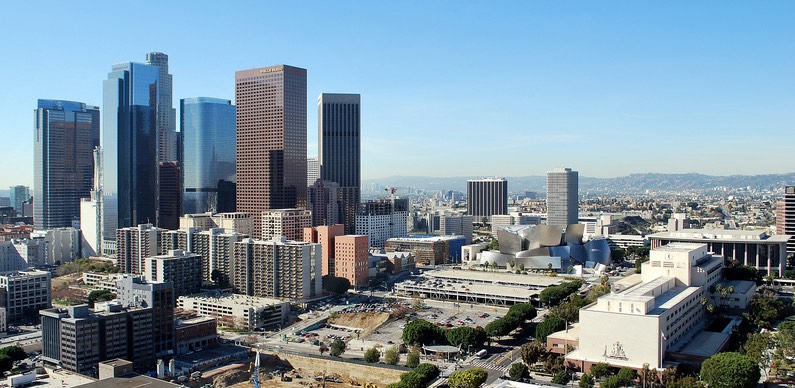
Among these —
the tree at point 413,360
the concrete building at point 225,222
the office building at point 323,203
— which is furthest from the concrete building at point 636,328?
the office building at point 323,203

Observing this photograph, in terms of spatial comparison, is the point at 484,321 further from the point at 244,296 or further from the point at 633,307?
the point at 244,296

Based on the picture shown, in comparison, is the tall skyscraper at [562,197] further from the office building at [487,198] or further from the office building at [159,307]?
the office building at [159,307]

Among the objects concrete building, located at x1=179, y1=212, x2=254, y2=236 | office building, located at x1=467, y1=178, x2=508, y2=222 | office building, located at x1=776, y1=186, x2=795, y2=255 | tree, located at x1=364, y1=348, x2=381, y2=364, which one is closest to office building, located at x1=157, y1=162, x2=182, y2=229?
concrete building, located at x1=179, y1=212, x2=254, y2=236

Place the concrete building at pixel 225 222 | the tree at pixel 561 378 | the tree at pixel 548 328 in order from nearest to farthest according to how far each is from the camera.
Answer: the tree at pixel 561 378 < the tree at pixel 548 328 < the concrete building at pixel 225 222

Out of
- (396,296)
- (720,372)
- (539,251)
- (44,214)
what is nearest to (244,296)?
(396,296)

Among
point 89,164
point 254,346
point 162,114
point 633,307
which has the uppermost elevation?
point 162,114

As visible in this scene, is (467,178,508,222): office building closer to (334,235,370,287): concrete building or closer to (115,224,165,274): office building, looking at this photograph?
(334,235,370,287): concrete building

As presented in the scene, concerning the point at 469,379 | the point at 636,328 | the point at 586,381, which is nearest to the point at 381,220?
the point at 636,328
